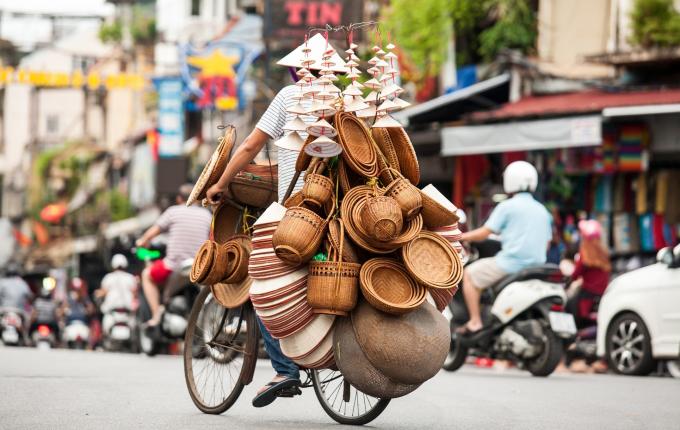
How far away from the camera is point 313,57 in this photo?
7.48m

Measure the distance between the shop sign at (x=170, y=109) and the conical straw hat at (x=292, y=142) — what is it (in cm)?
2773

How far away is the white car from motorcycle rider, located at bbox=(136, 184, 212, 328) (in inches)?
187

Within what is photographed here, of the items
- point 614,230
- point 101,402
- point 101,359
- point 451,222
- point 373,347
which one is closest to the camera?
point 373,347

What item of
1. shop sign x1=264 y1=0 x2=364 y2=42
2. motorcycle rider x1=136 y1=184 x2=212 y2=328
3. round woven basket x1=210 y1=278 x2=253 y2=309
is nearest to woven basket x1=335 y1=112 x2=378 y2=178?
round woven basket x1=210 y1=278 x2=253 y2=309

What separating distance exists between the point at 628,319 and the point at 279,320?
789 centimetres

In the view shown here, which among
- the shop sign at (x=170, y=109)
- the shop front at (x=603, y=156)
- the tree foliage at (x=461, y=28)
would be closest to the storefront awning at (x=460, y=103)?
the tree foliage at (x=461, y=28)

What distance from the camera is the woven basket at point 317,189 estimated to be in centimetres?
711

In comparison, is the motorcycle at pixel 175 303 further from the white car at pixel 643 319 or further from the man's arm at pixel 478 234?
the white car at pixel 643 319

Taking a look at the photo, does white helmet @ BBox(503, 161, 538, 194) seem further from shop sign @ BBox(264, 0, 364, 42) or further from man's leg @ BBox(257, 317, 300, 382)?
shop sign @ BBox(264, 0, 364, 42)

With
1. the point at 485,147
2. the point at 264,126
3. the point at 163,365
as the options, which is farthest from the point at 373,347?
the point at 485,147

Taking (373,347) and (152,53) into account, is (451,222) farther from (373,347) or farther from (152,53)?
(152,53)

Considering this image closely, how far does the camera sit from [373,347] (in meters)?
6.85

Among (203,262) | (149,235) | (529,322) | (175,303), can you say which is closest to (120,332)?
(175,303)

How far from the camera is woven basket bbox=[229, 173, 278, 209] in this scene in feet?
26.5
